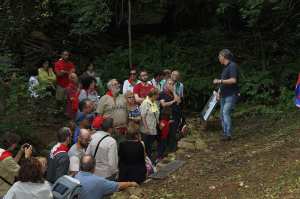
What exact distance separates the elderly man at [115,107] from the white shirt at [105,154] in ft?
7.18

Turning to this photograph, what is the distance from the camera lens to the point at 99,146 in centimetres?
795

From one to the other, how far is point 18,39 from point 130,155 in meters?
11.8

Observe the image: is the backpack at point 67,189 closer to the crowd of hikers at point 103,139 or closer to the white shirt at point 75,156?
the crowd of hikers at point 103,139

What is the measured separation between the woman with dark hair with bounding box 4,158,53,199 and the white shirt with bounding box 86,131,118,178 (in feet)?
6.55

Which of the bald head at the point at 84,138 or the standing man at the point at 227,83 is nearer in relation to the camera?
the bald head at the point at 84,138

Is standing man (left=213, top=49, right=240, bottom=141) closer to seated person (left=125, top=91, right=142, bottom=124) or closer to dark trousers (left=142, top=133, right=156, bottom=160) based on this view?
dark trousers (left=142, top=133, right=156, bottom=160)

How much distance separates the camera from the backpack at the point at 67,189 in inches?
242

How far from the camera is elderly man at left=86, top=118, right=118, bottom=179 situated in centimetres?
793

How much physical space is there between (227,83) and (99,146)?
359cm

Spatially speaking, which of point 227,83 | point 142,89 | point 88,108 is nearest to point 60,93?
point 142,89

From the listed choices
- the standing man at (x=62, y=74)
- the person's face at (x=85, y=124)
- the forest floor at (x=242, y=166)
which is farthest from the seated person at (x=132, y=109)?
the standing man at (x=62, y=74)

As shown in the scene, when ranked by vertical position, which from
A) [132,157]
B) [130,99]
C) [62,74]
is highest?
[62,74]

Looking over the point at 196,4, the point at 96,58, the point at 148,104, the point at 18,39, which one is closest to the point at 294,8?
the point at 196,4

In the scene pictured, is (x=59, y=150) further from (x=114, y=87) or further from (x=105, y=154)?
(x=114, y=87)
